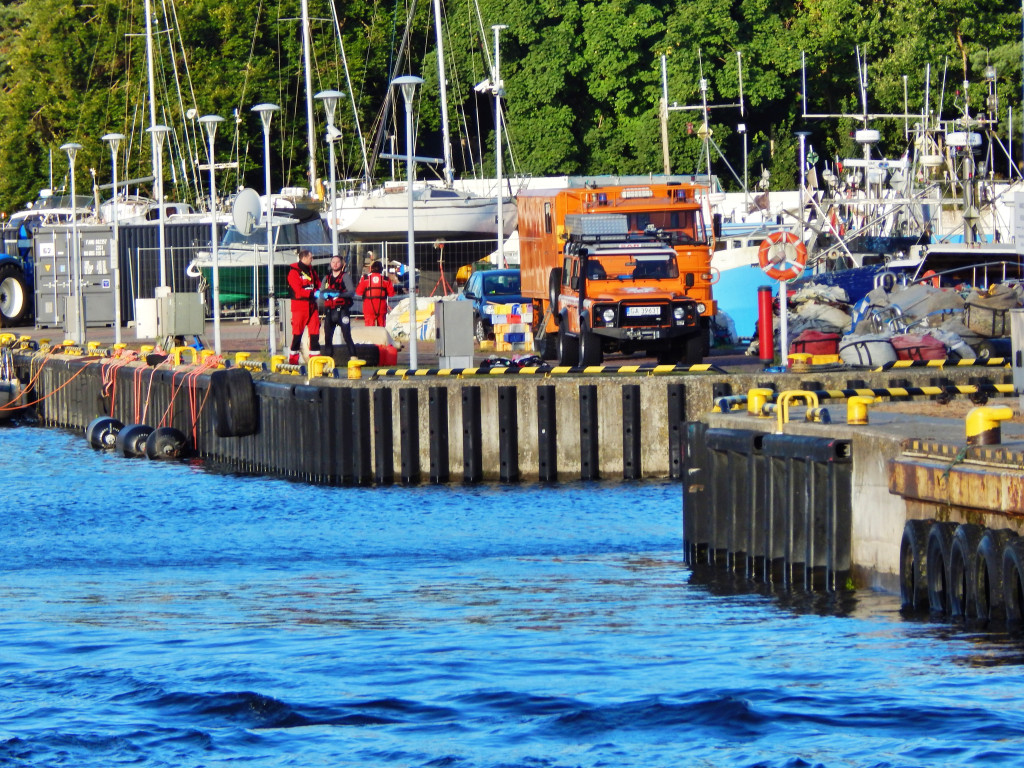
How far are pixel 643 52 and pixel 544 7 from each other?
14.1 ft

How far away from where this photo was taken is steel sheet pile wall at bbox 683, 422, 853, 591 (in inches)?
586

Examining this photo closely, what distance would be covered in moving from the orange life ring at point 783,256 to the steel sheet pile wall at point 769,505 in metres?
5.71

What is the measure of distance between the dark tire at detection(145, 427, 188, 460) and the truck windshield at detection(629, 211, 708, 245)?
308 inches

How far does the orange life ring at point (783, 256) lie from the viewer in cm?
2289

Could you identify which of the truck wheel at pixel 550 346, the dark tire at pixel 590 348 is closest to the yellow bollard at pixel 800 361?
the dark tire at pixel 590 348

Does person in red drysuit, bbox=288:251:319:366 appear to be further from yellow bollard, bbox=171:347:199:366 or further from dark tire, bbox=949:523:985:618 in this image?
dark tire, bbox=949:523:985:618

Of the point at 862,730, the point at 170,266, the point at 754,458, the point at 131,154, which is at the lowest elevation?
the point at 862,730

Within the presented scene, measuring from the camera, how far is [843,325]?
3089 centimetres

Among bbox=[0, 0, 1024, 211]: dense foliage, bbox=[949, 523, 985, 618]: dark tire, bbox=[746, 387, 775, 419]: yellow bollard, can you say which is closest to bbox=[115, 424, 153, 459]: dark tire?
bbox=[746, 387, 775, 419]: yellow bollard

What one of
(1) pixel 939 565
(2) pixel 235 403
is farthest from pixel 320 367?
(1) pixel 939 565

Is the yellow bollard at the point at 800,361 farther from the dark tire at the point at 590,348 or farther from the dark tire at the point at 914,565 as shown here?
the dark tire at the point at 914,565

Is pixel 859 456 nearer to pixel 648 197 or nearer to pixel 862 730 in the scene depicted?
pixel 862 730

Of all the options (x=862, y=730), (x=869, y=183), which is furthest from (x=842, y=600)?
(x=869, y=183)

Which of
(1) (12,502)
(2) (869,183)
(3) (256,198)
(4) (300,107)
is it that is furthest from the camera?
(4) (300,107)
